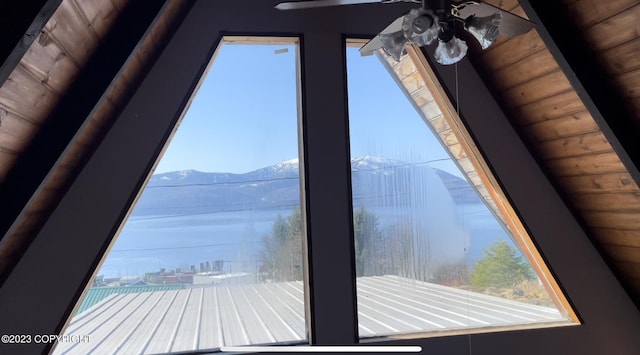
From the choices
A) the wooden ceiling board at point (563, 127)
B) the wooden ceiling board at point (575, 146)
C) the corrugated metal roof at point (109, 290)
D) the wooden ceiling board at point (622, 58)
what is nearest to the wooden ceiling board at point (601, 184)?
the wooden ceiling board at point (575, 146)

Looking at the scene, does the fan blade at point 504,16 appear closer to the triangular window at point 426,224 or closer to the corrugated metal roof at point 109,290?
the triangular window at point 426,224

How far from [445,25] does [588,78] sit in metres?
1.34

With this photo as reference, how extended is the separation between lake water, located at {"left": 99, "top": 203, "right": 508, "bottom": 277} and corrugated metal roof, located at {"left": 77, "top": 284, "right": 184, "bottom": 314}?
9cm

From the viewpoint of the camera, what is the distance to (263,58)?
3129 millimetres

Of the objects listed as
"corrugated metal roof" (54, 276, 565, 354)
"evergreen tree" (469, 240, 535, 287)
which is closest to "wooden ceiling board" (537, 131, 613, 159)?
"evergreen tree" (469, 240, 535, 287)

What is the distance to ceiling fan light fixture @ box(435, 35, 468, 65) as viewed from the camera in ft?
5.84

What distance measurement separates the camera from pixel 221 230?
3055mm

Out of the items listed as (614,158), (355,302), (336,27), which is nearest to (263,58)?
(336,27)

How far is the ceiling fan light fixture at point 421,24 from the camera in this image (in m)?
1.64

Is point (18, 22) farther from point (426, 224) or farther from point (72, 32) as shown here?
point (426, 224)

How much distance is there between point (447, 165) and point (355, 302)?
1.21m

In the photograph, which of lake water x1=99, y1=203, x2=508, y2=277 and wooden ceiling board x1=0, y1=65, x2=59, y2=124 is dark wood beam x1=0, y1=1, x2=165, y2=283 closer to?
wooden ceiling board x1=0, y1=65, x2=59, y2=124

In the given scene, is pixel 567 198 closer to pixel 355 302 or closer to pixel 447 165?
pixel 447 165

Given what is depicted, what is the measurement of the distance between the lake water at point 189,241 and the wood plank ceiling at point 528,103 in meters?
0.51
